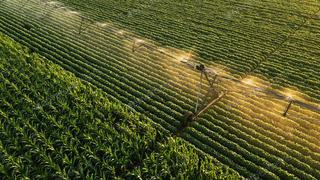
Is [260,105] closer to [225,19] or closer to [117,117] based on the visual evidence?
[117,117]

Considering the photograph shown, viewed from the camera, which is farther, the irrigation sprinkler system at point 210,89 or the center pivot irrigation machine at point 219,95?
the center pivot irrigation machine at point 219,95

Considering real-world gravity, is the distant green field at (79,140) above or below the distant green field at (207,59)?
below

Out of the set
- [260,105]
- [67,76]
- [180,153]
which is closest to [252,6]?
[260,105]

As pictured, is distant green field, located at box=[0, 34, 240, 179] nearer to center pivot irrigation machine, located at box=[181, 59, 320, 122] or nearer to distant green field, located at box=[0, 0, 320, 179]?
distant green field, located at box=[0, 0, 320, 179]

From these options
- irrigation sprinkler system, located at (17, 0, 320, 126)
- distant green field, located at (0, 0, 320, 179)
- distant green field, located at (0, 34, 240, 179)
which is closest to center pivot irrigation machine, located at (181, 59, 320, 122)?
irrigation sprinkler system, located at (17, 0, 320, 126)

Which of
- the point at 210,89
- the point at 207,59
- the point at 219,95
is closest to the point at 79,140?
the point at 210,89

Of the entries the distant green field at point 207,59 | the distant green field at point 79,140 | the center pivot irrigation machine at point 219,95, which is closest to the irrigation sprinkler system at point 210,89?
the center pivot irrigation machine at point 219,95

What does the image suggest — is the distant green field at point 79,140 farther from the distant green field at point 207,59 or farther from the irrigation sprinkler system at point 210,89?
the irrigation sprinkler system at point 210,89
